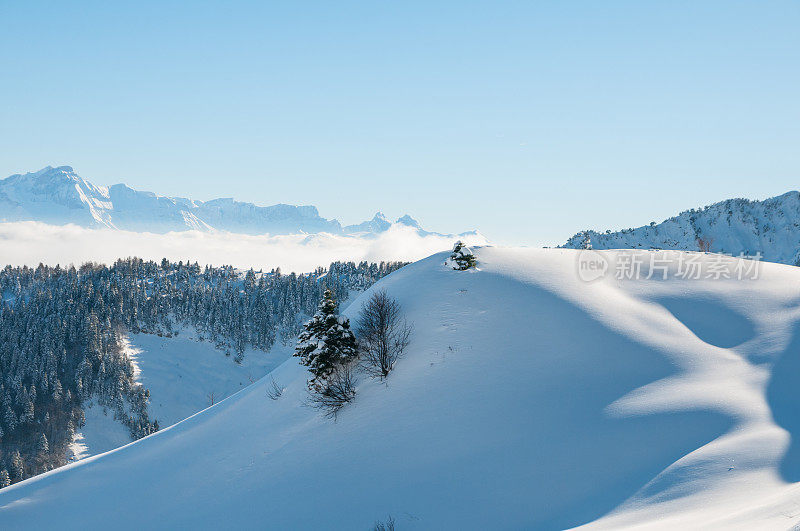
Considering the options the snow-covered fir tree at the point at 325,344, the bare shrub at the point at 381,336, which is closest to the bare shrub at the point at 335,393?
the snow-covered fir tree at the point at 325,344

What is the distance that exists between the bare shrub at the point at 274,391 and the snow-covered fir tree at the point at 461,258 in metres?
17.6

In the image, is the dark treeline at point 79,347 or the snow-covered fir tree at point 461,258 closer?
the snow-covered fir tree at point 461,258

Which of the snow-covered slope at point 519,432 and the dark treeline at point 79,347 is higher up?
the snow-covered slope at point 519,432

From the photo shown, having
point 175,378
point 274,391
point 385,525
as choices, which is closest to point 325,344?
point 274,391

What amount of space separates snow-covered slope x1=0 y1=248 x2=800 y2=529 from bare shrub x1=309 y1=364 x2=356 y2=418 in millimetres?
744

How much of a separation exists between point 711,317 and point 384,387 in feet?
73.1

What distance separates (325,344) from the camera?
29.2 metres

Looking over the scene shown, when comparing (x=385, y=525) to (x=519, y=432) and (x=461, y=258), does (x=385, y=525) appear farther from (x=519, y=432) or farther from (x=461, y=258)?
(x=461, y=258)

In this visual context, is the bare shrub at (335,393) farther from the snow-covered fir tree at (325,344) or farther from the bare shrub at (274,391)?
the bare shrub at (274,391)

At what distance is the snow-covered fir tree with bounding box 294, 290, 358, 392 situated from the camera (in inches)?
1142

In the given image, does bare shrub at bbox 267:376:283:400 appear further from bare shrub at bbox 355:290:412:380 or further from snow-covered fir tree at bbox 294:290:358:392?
bare shrub at bbox 355:290:412:380

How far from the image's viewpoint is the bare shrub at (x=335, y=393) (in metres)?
27.4

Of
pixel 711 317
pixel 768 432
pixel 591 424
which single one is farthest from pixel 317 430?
pixel 711 317

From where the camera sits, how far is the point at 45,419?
121 metres
